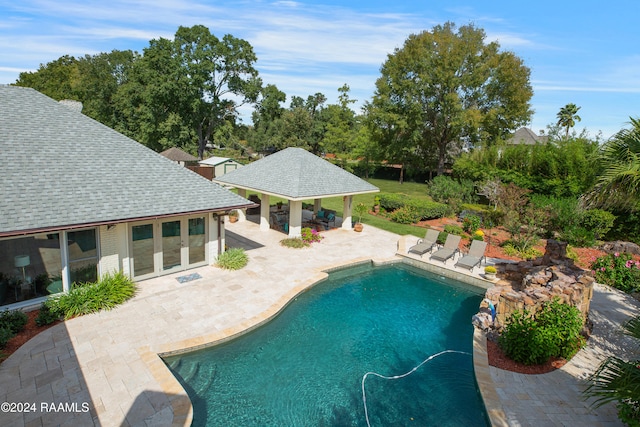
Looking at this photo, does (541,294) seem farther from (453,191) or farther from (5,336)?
(453,191)

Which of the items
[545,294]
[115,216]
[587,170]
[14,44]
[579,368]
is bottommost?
[579,368]

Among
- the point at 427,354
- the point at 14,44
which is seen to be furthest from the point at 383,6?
the point at 14,44

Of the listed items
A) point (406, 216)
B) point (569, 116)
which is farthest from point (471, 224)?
point (569, 116)

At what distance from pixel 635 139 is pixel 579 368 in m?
5.57

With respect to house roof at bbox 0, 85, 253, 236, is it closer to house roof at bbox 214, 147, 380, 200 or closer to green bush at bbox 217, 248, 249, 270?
green bush at bbox 217, 248, 249, 270

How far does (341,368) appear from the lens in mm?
8883

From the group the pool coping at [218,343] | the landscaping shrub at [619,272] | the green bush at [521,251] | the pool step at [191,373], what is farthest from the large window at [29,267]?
the landscaping shrub at [619,272]

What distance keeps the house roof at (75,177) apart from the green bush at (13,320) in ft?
7.14

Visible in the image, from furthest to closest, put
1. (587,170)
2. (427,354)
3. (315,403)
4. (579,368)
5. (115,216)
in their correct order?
(587,170), (115,216), (427,354), (579,368), (315,403)

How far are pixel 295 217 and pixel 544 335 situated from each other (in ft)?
40.4

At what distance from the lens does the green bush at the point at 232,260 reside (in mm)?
14101

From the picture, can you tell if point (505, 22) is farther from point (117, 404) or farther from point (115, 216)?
point (117, 404)

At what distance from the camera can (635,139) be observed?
7918 millimetres

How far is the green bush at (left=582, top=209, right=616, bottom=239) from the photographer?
19078 millimetres
